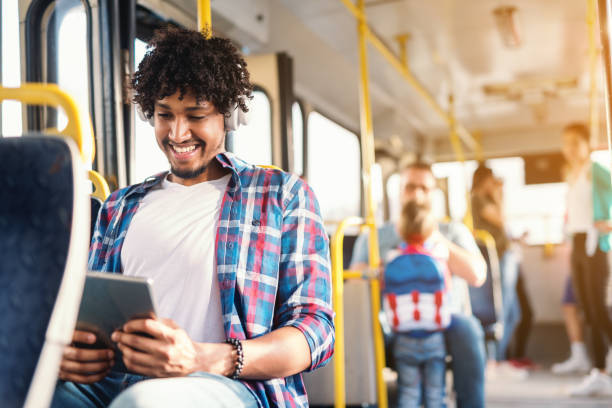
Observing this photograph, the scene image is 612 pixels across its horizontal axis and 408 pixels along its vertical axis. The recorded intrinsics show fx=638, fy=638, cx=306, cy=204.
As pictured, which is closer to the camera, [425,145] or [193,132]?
[193,132]

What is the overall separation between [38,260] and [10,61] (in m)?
1.19

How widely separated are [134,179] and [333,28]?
2.96 m

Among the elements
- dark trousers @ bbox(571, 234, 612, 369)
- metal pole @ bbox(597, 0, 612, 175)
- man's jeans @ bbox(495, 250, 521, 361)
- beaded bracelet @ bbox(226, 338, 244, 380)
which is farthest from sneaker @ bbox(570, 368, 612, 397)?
beaded bracelet @ bbox(226, 338, 244, 380)

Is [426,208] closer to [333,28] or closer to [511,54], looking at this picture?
[333,28]

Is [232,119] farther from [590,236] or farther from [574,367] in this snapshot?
[574,367]

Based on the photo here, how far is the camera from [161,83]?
140cm

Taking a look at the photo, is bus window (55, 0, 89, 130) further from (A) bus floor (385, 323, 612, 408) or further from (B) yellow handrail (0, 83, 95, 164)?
(A) bus floor (385, 323, 612, 408)

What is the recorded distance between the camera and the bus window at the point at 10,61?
1773mm

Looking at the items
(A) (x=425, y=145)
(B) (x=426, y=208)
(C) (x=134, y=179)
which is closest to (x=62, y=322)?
(C) (x=134, y=179)

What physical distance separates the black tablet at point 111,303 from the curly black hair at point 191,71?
541 millimetres

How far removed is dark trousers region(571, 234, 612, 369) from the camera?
389 centimetres

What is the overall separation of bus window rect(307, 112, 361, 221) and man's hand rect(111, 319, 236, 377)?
406 centimetres

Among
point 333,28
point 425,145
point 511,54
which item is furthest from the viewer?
point 425,145

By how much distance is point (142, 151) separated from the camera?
227 cm
